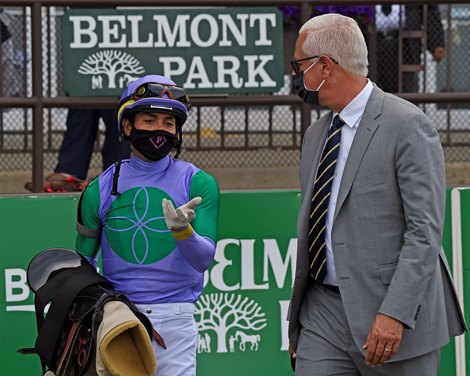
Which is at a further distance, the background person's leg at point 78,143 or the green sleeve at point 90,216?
the background person's leg at point 78,143

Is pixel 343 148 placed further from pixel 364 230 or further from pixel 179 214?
pixel 179 214

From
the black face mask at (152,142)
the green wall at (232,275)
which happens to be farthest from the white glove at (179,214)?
the green wall at (232,275)

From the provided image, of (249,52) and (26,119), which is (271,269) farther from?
(26,119)

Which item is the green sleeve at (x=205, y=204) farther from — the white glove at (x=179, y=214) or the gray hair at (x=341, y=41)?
the gray hair at (x=341, y=41)

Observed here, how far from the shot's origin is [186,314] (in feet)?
14.9

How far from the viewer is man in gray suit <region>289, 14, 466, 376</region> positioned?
4.10m

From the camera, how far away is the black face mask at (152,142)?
456cm

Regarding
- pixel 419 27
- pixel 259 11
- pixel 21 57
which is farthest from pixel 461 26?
pixel 21 57

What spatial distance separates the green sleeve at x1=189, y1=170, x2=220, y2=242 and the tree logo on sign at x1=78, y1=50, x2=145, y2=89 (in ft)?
7.40

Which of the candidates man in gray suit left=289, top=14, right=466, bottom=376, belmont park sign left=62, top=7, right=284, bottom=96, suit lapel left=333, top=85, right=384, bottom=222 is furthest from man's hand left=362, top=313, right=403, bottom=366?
belmont park sign left=62, top=7, right=284, bottom=96

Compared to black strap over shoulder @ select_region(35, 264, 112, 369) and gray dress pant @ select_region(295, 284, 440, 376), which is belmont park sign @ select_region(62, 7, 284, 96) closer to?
black strap over shoulder @ select_region(35, 264, 112, 369)

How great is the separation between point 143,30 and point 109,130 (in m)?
0.93

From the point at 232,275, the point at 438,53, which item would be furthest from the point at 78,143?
the point at 438,53

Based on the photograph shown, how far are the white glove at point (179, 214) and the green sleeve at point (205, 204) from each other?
328mm
